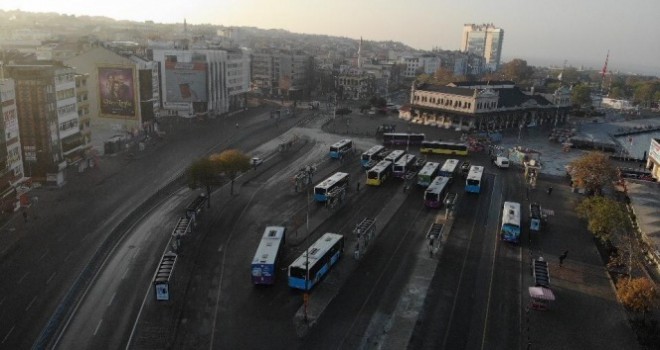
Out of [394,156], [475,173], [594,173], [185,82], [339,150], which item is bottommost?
[339,150]

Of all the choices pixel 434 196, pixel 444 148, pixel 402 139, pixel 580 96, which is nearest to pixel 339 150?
pixel 402 139

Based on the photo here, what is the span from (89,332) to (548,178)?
185 feet

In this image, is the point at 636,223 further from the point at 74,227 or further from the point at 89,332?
the point at 74,227

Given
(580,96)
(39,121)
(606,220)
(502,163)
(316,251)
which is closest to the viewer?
(316,251)

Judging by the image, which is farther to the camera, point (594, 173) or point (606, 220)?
point (594, 173)

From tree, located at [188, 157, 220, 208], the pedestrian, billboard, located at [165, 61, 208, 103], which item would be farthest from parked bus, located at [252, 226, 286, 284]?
billboard, located at [165, 61, 208, 103]

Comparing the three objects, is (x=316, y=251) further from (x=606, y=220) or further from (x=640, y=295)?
(x=606, y=220)

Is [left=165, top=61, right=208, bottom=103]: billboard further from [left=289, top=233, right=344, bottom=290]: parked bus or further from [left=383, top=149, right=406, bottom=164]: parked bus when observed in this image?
[left=289, top=233, right=344, bottom=290]: parked bus

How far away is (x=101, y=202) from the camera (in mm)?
48438

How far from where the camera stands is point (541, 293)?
30922 millimetres

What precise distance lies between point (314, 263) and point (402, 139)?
2051 inches

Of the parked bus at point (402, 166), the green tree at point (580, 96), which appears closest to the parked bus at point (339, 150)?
the parked bus at point (402, 166)

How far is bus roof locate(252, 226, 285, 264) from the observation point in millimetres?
32438

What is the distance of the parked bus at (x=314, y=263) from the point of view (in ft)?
102
